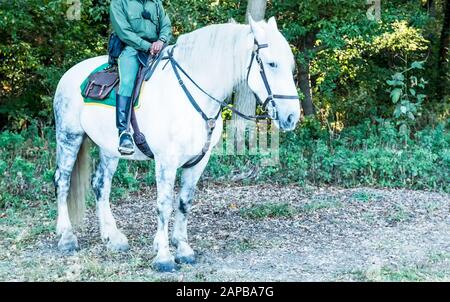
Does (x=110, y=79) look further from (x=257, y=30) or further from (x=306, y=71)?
(x=306, y=71)

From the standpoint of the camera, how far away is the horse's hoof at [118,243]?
588 cm

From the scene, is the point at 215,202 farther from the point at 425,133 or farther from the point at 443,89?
the point at 443,89

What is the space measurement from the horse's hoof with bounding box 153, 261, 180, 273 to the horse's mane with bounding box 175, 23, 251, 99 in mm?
1514

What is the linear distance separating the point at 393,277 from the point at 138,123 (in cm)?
247

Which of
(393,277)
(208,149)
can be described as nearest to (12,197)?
(208,149)

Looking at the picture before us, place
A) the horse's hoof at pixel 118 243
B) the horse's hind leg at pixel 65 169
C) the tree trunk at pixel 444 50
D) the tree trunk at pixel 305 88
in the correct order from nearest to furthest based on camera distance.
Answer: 1. the horse's hoof at pixel 118 243
2. the horse's hind leg at pixel 65 169
3. the tree trunk at pixel 305 88
4. the tree trunk at pixel 444 50

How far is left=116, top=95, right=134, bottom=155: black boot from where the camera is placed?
527cm

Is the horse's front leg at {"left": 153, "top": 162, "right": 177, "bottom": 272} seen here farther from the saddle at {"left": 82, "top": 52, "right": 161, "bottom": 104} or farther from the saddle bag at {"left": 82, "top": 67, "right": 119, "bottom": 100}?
the saddle bag at {"left": 82, "top": 67, "right": 119, "bottom": 100}

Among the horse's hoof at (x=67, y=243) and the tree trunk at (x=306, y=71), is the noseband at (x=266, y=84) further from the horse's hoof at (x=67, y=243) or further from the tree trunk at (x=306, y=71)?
the tree trunk at (x=306, y=71)

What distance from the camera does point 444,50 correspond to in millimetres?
13562

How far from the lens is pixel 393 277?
5027 millimetres

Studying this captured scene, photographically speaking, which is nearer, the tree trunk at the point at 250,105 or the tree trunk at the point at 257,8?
the tree trunk at the point at 250,105

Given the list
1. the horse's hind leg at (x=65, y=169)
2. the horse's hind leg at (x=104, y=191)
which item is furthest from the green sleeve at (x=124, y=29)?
the horse's hind leg at (x=104, y=191)

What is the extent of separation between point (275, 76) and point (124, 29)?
1428 millimetres
